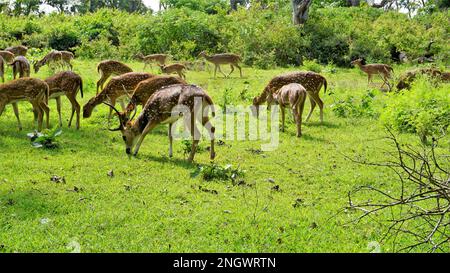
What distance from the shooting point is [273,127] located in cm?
1281

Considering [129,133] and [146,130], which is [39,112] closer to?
[129,133]

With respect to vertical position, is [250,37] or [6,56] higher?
[250,37]

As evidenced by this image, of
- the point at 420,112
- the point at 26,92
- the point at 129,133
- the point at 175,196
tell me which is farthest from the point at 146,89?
the point at 420,112

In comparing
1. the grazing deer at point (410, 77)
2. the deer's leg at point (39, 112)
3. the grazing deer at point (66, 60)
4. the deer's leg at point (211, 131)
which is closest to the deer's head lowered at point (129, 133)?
the deer's leg at point (211, 131)

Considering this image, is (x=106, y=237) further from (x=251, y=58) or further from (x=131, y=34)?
(x=131, y=34)

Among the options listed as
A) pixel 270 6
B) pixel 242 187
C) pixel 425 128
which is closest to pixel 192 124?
pixel 242 187

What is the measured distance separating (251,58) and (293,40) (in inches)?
97.2

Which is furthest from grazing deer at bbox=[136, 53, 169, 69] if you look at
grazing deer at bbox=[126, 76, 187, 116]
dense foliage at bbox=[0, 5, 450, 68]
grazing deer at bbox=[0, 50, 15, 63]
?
grazing deer at bbox=[126, 76, 187, 116]

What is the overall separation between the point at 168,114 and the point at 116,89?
2906mm

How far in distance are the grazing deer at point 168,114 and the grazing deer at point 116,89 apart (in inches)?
91.6

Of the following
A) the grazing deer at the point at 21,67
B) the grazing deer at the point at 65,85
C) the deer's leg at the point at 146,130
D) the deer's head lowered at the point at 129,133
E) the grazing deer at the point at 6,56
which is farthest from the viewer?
the grazing deer at the point at 6,56

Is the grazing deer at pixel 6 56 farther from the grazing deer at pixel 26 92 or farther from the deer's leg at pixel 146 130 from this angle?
the deer's leg at pixel 146 130

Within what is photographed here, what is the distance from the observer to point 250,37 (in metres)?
26.2

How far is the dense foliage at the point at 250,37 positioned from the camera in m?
25.8
